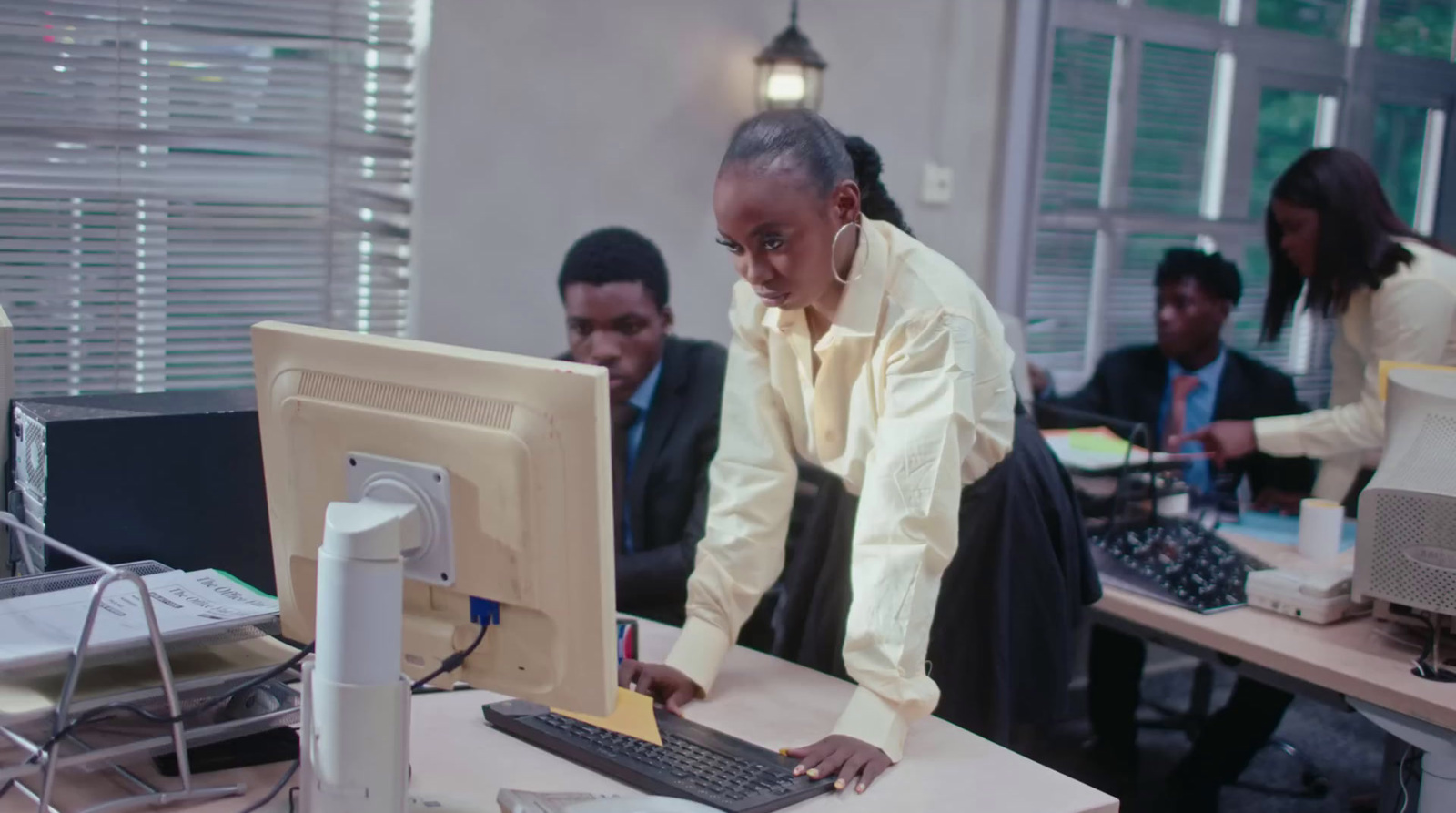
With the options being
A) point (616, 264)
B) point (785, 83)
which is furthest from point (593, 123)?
point (616, 264)

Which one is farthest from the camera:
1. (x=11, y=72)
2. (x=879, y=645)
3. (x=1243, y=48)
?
(x=1243, y=48)

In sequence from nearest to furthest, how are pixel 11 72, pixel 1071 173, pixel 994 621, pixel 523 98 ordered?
pixel 994 621, pixel 11 72, pixel 523 98, pixel 1071 173

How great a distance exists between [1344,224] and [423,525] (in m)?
2.35

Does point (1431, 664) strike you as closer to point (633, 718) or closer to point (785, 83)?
point (633, 718)

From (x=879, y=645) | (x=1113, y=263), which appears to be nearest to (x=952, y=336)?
(x=879, y=645)

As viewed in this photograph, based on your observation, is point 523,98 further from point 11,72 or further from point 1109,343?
point 1109,343

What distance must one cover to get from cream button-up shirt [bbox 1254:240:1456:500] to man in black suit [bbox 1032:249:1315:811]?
0.84 ft

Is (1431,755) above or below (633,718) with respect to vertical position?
below

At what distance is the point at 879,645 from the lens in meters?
1.38

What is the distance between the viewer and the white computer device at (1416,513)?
180 centimetres

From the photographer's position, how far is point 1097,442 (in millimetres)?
2545

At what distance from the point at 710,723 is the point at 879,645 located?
0.73 ft

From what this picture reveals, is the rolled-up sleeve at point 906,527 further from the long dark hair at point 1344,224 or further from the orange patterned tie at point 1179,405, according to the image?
the orange patterned tie at point 1179,405

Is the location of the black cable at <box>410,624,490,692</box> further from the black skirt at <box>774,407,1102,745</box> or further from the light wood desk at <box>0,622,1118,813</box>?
the black skirt at <box>774,407,1102,745</box>
